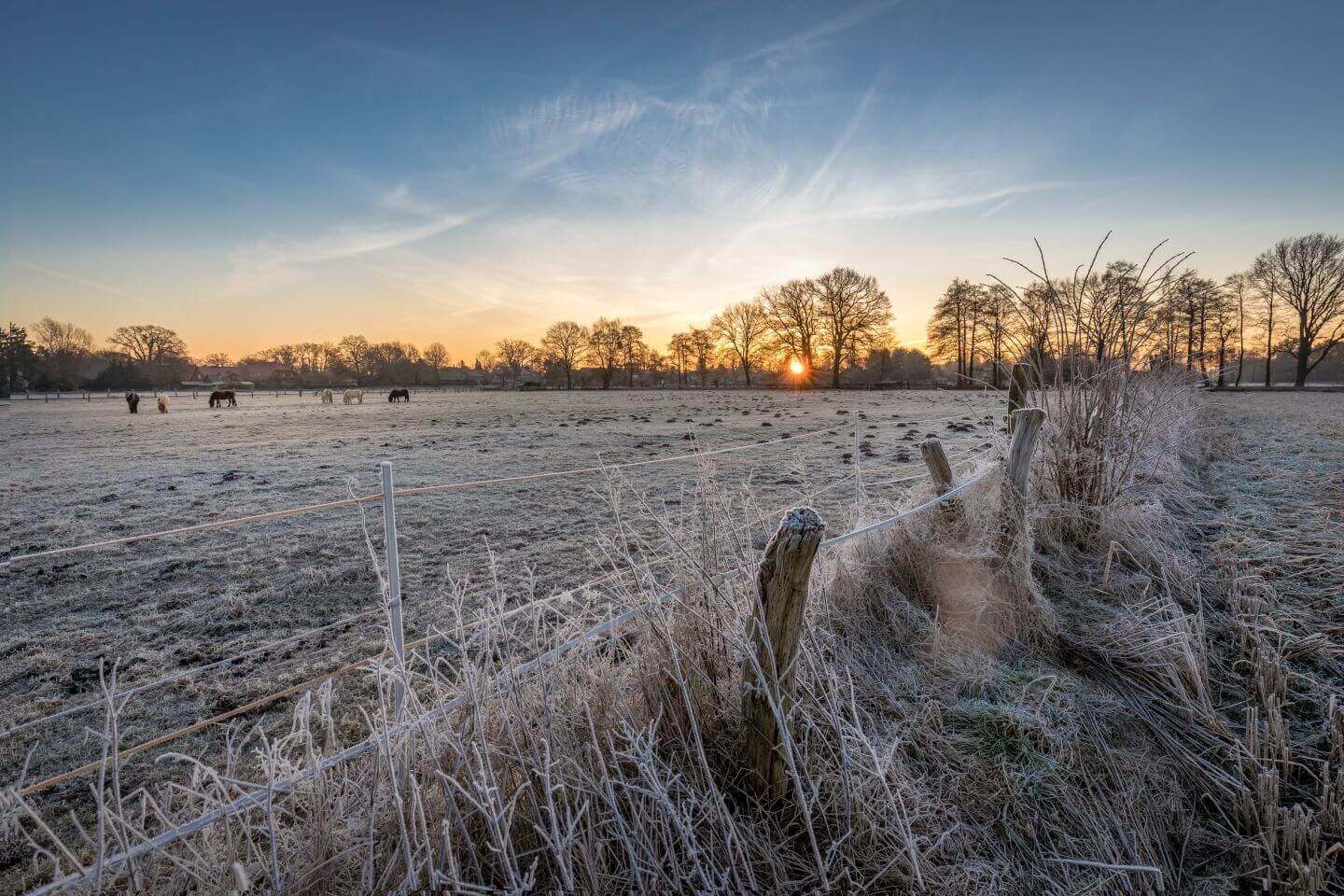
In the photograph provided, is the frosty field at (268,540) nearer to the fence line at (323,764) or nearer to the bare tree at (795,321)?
the fence line at (323,764)

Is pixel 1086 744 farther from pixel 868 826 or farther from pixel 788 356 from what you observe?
pixel 788 356

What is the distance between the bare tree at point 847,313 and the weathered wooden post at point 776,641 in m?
46.4

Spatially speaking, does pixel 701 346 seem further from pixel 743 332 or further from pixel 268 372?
pixel 268 372

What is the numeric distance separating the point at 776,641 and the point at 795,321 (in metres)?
48.0

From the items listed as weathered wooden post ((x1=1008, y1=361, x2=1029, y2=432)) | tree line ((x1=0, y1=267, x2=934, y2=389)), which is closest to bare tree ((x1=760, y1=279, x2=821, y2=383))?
tree line ((x1=0, y1=267, x2=934, y2=389))

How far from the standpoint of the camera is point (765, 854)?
1.67 m

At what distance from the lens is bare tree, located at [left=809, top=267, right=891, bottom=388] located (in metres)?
43.9

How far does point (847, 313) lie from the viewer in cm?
4491

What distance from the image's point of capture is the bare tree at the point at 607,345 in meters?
69.2

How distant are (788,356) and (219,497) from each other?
45.1 metres

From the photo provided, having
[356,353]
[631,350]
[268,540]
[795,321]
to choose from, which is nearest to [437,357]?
[356,353]

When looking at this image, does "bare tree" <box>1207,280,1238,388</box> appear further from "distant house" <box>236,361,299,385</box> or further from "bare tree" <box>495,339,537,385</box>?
"distant house" <box>236,361,299,385</box>

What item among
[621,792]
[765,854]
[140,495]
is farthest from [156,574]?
[765,854]

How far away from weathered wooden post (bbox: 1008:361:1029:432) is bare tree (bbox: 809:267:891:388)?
42.5m
